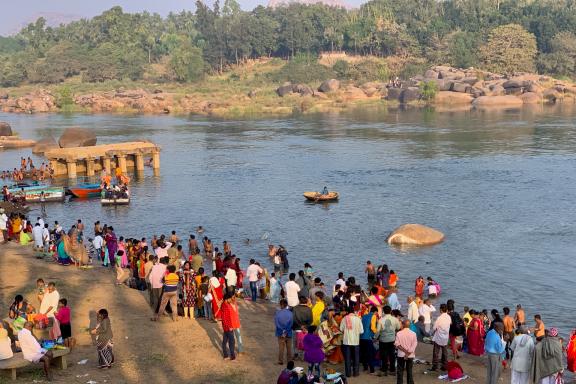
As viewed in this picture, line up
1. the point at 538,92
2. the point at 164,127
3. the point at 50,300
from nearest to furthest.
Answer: the point at 50,300
the point at 164,127
the point at 538,92

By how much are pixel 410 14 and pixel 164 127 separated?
8656 centimetres

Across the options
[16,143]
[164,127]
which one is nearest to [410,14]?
[164,127]

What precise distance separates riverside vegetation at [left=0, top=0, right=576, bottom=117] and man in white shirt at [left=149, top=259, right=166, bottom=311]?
4005 inches

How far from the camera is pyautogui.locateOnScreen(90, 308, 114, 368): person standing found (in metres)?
16.3

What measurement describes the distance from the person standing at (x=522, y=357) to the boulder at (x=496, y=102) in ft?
350

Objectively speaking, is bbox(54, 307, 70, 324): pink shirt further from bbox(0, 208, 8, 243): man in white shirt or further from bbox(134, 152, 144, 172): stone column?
bbox(134, 152, 144, 172): stone column

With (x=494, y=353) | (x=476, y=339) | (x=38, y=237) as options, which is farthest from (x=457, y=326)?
(x=38, y=237)

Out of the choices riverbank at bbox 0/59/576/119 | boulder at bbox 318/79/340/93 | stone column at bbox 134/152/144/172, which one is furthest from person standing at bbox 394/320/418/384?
boulder at bbox 318/79/340/93

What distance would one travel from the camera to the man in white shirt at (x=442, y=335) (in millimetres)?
17141

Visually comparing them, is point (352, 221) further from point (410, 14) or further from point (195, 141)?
point (410, 14)

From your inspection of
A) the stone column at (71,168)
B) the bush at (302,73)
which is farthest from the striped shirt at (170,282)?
the bush at (302,73)

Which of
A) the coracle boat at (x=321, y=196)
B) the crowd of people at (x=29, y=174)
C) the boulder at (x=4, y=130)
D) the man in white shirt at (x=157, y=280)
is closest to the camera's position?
the man in white shirt at (x=157, y=280)

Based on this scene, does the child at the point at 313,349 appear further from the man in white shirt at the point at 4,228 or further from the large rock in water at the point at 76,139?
the large rock in water at the point at 76,139

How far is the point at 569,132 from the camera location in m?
81.3
